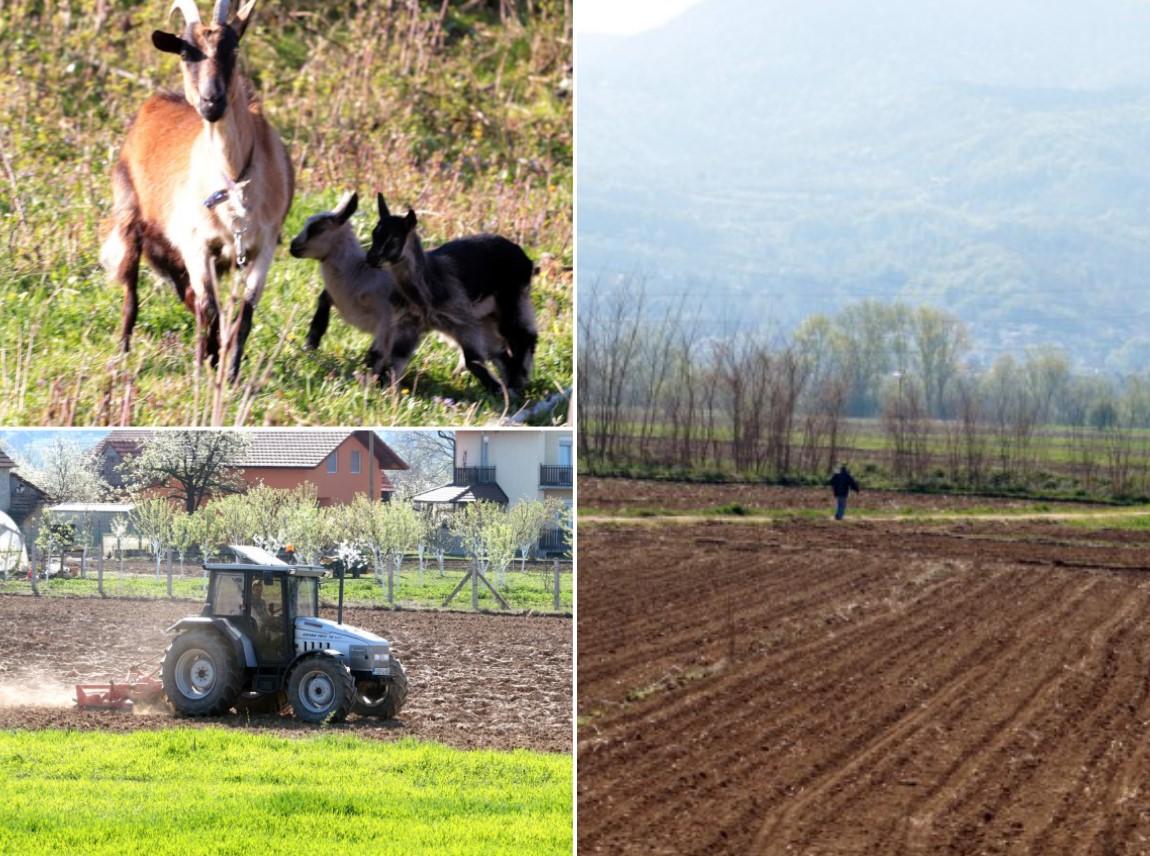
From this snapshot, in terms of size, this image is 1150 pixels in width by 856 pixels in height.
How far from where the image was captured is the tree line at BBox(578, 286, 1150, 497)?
99.4 ft

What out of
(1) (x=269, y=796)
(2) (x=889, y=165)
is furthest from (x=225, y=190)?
(2) (x=889, y=165)

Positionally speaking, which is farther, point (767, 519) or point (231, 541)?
point (767, 519)

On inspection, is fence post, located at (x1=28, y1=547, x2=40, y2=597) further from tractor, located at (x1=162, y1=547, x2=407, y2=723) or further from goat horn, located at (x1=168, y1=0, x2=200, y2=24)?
goat horn, located at (x1=168, y1=0, x2=200, y2=24)

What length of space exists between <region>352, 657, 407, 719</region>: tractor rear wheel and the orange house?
660 mm

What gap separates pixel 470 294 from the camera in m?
4.55

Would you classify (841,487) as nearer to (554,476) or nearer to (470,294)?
(554,476)

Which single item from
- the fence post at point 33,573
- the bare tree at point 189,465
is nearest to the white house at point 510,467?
the bare tree at point 189,465

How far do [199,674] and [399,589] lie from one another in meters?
0.71

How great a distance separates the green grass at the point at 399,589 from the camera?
482cm

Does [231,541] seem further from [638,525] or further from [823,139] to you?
[823,139]

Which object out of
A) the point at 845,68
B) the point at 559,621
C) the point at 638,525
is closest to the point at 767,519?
the point at 638,525

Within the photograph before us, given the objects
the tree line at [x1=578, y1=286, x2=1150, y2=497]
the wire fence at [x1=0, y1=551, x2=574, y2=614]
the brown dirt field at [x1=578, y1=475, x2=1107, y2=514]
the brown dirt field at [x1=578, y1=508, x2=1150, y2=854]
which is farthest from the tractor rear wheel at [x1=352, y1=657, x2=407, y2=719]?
the brown dirt field at [x1=578, y1=475, x2=1107, y2=514]

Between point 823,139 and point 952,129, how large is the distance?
4935 millimetres

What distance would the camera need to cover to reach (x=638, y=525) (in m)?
27.9
